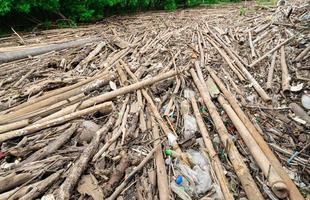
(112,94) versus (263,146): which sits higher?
(112,94)

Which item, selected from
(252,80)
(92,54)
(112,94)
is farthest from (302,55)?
(92,54)

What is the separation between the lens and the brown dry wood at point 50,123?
307 cm

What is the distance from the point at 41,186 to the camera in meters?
2.51

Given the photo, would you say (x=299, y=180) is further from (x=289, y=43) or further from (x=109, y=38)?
(x=109, y=38)

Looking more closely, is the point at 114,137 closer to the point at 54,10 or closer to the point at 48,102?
the point at 48,102

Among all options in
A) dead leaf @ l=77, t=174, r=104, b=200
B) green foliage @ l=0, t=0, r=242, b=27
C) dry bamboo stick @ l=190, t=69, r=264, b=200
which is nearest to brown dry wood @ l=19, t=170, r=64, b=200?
dead leaf @ l=77, t=174, r=104, b=200

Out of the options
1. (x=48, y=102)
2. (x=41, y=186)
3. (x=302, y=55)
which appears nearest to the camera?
(x=41, y=186)

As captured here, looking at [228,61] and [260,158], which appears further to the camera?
[228,61]

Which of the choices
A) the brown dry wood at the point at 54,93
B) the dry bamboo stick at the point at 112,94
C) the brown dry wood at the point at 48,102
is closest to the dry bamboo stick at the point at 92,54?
the brown dry wood at the point at 54,93

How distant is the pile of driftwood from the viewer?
8.72 ft

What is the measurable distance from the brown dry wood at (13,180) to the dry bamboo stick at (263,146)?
8.46 feet

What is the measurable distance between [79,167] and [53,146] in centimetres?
53

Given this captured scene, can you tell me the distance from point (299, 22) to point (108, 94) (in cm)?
521

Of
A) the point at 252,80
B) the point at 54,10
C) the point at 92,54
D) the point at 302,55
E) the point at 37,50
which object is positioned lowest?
the point at 252,80
